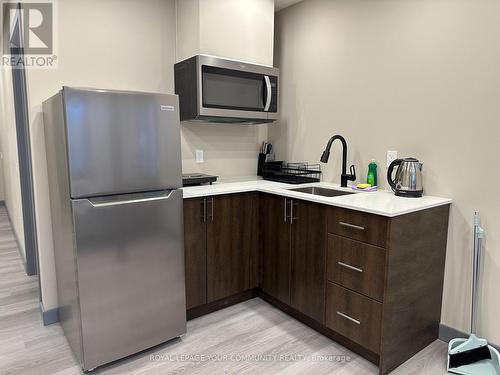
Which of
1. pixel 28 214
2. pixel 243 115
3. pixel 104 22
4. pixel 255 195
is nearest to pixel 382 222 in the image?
pixel 255 195

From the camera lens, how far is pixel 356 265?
1.92 m

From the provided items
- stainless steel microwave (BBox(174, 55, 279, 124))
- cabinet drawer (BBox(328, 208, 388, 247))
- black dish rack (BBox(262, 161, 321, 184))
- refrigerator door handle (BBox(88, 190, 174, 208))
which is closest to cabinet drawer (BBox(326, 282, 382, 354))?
cabinet drawer (BBox(328, 208, 388, 247))

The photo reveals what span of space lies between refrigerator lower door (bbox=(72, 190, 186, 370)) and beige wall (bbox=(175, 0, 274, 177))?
0.93m

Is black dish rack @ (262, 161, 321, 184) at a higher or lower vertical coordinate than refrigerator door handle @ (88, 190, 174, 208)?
higher

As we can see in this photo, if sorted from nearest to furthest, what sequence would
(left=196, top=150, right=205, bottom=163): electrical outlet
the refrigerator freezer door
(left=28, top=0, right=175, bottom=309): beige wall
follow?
1. the refrigerator freezer door
2. (left=28, top=0, right=175, bottom=309): beige wall
3. (left=196, top=150, right=205, bottom=163): electrical outlet

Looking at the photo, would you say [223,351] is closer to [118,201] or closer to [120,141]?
[118,201]

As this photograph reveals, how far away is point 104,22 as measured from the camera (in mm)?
2412

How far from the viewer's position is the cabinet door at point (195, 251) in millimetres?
2273

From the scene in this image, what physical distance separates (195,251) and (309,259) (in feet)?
2.51

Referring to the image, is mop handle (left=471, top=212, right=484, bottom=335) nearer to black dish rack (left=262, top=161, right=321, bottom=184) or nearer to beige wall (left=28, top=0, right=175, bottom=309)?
black dish rack (left=262, top=161, right=321, bottom=184)

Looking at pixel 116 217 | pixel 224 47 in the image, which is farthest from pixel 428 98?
pixel 116 217

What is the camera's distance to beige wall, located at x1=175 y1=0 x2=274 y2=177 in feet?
8.39

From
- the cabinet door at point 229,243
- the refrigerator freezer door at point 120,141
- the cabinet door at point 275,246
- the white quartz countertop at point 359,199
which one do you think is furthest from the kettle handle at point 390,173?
the refrigerator freezer door at point 120,141

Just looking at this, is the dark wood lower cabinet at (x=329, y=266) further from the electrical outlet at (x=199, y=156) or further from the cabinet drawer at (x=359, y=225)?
the electrical outlet at (x=199, y=156)
